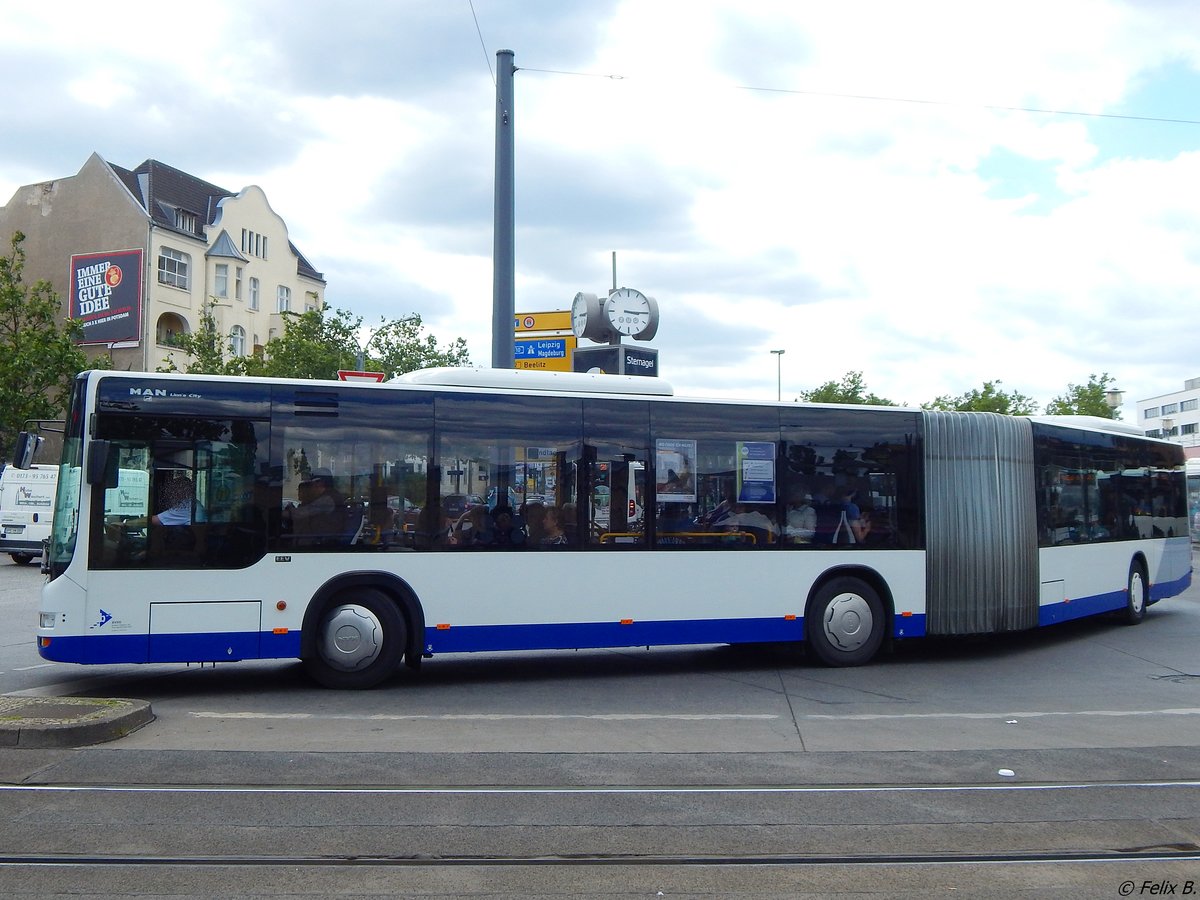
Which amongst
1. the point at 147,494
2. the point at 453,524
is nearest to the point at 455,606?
the point at 453,524

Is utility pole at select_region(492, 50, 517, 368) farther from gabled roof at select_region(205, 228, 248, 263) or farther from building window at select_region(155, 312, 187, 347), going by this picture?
gabled roof at select_region(205, 228, 248, 263)

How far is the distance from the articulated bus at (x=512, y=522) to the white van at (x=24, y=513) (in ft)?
66.6

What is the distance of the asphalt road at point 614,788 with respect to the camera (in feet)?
17.5

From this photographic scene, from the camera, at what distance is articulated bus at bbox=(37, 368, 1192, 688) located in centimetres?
973

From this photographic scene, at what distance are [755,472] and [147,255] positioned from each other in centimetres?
4947

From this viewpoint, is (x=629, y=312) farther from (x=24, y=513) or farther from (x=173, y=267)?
(x=173, y=267)

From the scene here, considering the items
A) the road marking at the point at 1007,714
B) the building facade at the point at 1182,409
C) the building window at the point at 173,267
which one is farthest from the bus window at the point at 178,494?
the building facade at the point at 1182,409

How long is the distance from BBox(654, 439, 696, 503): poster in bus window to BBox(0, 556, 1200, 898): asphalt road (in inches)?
72.1

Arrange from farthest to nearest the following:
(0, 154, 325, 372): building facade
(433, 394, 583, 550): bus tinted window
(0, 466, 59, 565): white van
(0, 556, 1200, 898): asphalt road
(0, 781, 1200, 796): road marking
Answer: (0, 154, 325, 372): building facade
(0, 466, 59, 565): white van
(433, 394, 583, 550): bus tinted window
(0, 781, 1200, 796): road marking
(0, 556, 1200, 898): asphalt road

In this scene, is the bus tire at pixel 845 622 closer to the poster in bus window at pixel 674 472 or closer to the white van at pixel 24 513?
the poster in bus window at pixel 674 472

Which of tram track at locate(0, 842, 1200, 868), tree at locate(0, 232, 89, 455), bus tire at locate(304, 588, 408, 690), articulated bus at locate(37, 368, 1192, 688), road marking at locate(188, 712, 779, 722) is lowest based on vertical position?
tram track at locate(0, 842, 1200, 868)

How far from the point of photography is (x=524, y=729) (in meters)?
8.76

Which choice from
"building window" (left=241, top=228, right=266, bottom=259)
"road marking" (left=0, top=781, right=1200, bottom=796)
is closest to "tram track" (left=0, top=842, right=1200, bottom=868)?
"road marking" (left=0, top=781, right=1200, bottom=796)

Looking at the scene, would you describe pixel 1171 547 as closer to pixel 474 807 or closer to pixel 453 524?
pixel 453 524
